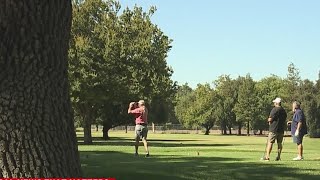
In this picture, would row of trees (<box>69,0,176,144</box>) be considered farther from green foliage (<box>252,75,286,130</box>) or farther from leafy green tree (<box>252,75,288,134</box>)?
green foliage (<box>252,75,286,130</box>)

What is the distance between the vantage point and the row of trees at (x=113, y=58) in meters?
36.2

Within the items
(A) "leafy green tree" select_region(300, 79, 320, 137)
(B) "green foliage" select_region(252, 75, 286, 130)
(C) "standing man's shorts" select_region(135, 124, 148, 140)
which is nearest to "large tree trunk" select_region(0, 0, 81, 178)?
(C) "standing man's shorts" select_region(135, 124, 148, 140)

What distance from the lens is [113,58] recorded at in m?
37.2

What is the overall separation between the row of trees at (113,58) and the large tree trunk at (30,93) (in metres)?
31.3

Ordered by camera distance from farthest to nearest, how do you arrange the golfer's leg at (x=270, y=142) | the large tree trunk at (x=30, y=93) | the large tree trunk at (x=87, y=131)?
the large tree trunk at (x=87, y=131) < the golfer's leg at (x=270, y=142) < the large tree trunk at (x=30, y=93)

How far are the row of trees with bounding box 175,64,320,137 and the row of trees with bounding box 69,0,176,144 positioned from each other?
52.7m

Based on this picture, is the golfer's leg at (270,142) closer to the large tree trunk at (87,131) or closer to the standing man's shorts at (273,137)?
the standing man's shorts at (273,137)

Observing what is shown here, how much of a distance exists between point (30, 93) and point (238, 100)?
333 feet

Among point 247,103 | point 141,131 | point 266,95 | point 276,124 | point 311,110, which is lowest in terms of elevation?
point 141,131

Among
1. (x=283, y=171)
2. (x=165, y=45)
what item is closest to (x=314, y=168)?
(x=283, y=171)

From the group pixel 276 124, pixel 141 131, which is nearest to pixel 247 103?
pixel 141 131

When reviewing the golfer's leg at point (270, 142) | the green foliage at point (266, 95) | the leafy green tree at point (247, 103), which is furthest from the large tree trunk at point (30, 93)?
the leafy green tree at point (247, 103)

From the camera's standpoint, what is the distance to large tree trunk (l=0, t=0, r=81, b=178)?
172 inches

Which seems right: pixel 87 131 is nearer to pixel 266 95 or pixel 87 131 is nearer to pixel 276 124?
pixel 276 124
